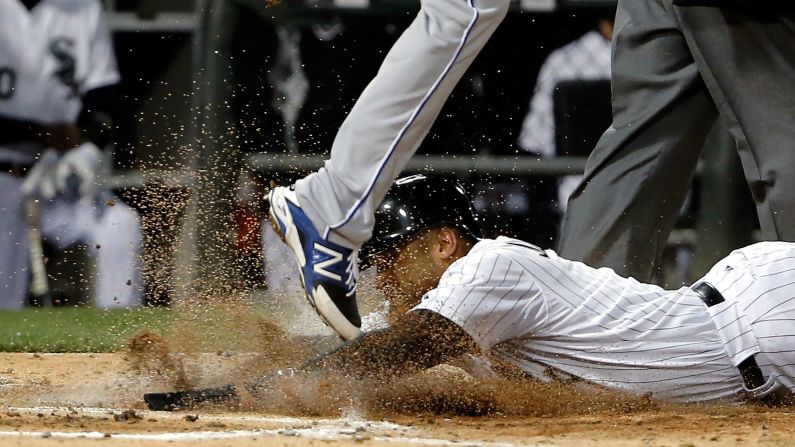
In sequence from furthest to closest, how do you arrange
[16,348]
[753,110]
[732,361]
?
[16,348] → [753,110] → [732,361]

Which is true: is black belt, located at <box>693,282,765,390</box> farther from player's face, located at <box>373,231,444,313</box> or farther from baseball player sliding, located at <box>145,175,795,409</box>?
player's face, located at <box>373,231,444,313</box>

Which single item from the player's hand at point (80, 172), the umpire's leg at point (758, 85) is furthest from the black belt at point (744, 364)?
the player's hand at point (80, 172)

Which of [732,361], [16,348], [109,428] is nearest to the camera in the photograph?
[109,428]

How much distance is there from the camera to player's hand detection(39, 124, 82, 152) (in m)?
5.86

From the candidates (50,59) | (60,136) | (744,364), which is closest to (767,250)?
(744,364)

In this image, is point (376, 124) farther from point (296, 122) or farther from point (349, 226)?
point (296, 122)

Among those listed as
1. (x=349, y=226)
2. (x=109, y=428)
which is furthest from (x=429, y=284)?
(x=109, y=428)

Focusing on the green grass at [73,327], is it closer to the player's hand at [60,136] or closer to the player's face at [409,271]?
the player's hand at [60,136]

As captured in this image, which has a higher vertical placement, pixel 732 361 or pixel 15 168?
pixel 15 168

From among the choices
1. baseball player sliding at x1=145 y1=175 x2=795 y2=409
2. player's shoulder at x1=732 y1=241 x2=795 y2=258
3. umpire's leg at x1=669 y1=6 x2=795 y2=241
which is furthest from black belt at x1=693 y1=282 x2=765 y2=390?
umpire's leg at x1=669 y1=6 x2=795 y2=241

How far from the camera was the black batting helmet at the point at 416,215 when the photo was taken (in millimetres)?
3053

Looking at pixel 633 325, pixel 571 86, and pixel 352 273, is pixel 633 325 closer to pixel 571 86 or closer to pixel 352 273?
pixel 352 273

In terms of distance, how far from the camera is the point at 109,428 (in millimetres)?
2533

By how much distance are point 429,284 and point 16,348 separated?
2.03m
